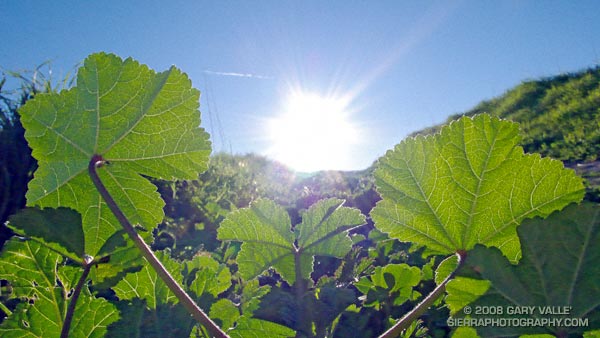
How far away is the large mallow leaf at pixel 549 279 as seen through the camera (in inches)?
18.5

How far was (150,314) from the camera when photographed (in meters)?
0.63

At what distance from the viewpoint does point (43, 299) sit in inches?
25.8

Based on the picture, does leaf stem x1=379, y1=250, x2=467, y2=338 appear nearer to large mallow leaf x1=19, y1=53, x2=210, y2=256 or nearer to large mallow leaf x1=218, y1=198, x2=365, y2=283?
large mallow leaf x1=218, y1=198, x2=365, y2=283

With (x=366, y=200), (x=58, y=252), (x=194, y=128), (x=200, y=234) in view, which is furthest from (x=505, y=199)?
(x=200, y=234)

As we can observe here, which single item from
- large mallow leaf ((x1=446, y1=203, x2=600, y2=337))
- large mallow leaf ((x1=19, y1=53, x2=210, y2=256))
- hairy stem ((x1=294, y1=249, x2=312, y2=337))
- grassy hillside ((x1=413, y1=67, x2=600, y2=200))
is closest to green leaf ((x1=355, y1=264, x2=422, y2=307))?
hairy stem ((x1=294, y1=249, x2=312, y2=337))

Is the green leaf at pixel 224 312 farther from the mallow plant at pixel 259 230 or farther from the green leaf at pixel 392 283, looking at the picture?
the green leaf at pixel 392 283

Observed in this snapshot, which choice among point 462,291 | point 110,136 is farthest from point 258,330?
point 110,136

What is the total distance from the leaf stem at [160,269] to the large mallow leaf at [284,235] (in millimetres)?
137

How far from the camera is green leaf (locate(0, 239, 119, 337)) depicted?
0.63 m

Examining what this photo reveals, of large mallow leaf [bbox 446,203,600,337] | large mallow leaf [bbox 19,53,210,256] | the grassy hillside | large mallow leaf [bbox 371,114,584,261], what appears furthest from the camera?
the grassy hillside

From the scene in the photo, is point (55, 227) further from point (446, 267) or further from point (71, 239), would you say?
point (446, 267)

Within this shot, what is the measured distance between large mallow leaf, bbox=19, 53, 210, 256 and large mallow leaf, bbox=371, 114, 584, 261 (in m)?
0.34

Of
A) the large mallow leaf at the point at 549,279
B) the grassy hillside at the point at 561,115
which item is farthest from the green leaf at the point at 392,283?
the grassy hillside at the point at 561,115

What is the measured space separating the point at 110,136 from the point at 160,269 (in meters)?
0.27
